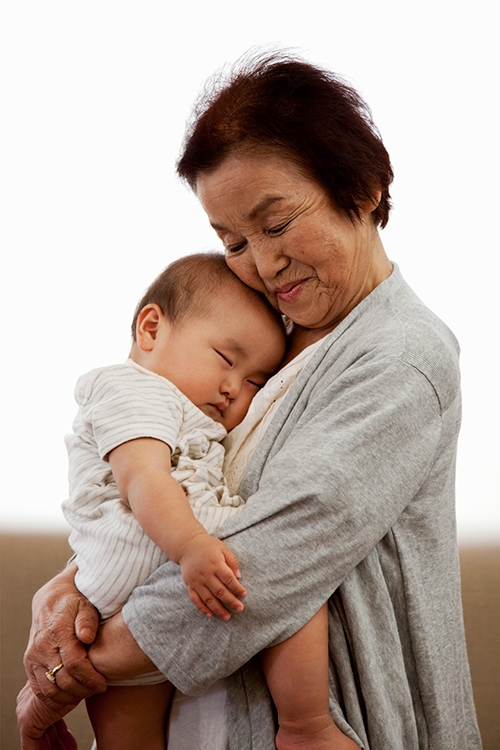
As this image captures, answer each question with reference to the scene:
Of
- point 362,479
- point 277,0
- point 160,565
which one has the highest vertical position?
point 277,0

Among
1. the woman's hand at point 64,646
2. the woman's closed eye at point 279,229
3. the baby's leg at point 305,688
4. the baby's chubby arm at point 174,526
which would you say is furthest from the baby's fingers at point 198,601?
the woman's closed eye at point 279,229

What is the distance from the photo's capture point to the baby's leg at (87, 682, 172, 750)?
3.89 ft

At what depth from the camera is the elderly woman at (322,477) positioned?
1013 mm

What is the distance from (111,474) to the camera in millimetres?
1249

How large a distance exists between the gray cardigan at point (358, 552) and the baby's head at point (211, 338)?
7.3 inches

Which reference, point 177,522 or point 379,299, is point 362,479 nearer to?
point 177,522

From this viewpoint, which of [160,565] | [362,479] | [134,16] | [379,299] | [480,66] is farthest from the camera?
[134,16]

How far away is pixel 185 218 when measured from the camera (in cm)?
244

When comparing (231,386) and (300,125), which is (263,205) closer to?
(300,125)

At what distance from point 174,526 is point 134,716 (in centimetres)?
39

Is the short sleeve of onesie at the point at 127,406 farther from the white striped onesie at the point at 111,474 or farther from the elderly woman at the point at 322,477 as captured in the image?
the elderly woman at the point at 322,477

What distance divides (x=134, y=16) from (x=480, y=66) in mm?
1145

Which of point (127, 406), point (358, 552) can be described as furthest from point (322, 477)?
point (127, 406)

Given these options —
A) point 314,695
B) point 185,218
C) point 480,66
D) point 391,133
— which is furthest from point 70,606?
point 480,66
